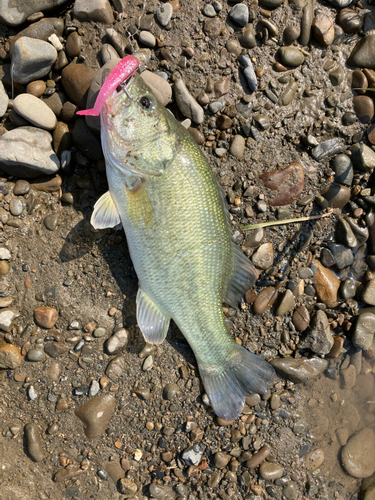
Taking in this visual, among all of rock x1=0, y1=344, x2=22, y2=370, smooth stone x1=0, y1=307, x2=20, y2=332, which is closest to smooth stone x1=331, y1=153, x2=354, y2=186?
smooth stone x1=0, y1=307, x2=20, y2=332

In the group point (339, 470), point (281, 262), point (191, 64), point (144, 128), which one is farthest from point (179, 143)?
point (339, 470)

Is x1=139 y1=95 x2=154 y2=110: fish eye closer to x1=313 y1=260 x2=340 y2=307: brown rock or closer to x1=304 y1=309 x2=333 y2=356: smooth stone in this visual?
x1=313 y1=260 x2=340 y2=307: brown rock

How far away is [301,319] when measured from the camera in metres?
3.30

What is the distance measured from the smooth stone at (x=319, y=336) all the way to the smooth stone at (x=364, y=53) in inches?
104

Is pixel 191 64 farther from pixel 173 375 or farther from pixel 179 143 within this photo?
pixel 173 375

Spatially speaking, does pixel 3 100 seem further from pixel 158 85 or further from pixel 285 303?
pixel 285 303

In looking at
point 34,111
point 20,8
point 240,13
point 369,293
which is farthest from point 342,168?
point 20,8

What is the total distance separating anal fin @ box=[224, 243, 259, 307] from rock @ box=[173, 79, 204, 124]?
4.35 feet

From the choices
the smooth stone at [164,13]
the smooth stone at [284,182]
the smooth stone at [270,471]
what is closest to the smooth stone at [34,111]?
the smooth stone at [164,13]

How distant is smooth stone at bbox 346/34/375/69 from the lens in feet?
10.7

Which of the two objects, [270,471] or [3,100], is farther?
[270,471]

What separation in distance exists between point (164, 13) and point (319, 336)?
3566mm

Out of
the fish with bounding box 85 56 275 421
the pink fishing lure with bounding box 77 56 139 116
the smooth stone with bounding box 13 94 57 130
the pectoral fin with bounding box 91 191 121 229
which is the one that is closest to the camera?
the pink fishing lure with bounding box 77 56 139 116

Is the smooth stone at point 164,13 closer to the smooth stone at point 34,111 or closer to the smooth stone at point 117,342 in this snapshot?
the smooth stone at point 34,111
